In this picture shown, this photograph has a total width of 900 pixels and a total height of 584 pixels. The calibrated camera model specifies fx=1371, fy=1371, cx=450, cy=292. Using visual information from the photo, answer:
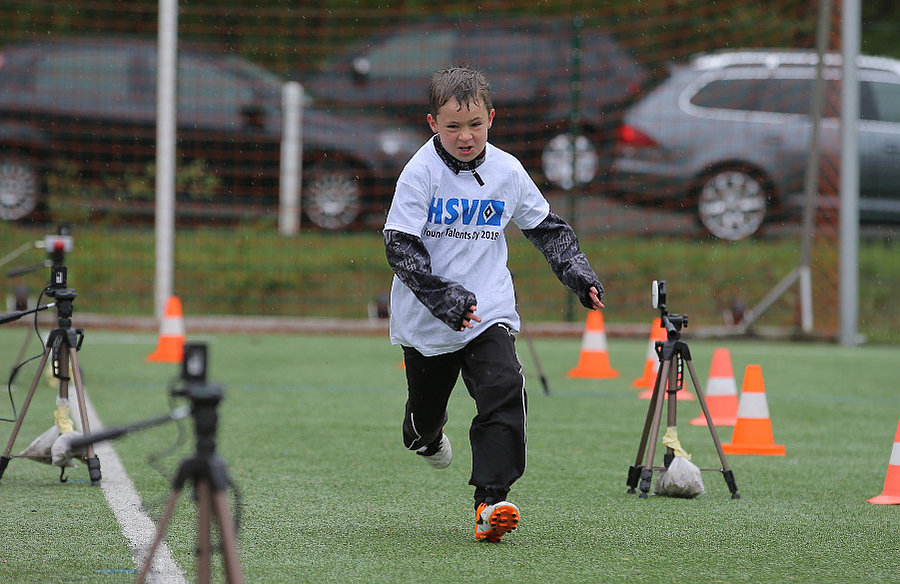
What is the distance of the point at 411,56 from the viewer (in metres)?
15.2

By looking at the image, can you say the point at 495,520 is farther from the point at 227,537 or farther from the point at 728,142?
the point at 728,142

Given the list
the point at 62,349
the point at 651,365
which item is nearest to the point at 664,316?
the point at 62,349

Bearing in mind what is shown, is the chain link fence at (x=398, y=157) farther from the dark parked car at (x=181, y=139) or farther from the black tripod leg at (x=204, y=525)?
the black tripod leg at (x=204, y=525)

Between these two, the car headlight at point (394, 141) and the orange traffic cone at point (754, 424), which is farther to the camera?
the car headlight at point (394, 141)

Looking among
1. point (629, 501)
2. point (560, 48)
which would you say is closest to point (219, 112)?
point (560, 48)

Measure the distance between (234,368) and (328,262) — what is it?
14.8ft

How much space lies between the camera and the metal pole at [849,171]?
12.4m

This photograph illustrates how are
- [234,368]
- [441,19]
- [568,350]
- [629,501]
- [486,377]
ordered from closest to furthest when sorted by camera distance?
[486,377]
[629,501]
[234,368]
[568,350]
[441,19]

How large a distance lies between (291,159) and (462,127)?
10.2 m

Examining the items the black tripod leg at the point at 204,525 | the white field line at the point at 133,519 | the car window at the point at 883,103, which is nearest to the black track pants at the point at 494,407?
the white field line at the point at 133,519

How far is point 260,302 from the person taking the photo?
14453 millimetres

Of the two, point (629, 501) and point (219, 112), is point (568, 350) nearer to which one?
point (219, 112)

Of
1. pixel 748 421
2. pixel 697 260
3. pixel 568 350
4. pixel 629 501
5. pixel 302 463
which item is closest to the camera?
pixel 629 501

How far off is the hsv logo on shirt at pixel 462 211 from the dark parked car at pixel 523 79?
9434 mm
